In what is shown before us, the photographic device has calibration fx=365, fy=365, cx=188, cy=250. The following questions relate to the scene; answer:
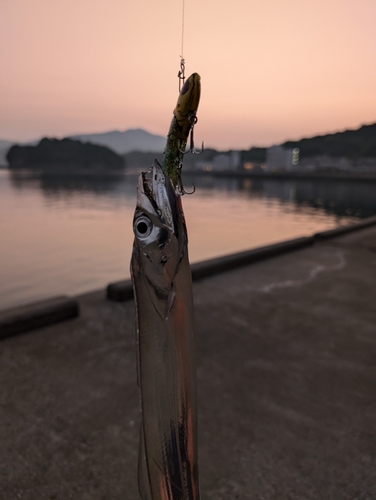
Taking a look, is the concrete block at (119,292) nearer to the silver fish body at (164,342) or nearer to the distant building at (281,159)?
the silver fish body at (164,342)

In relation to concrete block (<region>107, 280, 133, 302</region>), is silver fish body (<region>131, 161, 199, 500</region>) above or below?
above

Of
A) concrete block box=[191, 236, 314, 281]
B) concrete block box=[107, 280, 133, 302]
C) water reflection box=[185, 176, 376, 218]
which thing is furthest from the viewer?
water reflection box=[185, 176, 376, 218]

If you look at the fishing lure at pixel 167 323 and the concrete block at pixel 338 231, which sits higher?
the fishing lure at pixel 167 323

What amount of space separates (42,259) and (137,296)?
1850 cm

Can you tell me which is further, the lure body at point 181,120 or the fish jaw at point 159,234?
the lure body at point 181,120

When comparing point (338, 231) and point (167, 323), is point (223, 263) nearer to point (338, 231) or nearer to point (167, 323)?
point (338, 231)

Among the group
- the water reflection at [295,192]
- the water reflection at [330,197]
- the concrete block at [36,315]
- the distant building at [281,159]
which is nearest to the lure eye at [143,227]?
the concrete block at [36,315]

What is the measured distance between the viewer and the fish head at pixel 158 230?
53.9 inches

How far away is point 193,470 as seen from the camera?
1.75 metres

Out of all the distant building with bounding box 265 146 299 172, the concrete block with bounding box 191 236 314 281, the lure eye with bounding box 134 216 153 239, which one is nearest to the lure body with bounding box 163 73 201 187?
the lure eye with bounding box 134 216 153 239

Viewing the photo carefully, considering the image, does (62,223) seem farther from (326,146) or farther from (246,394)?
(326,146)

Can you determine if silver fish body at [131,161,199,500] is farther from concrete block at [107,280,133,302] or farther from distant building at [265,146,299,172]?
distant building at [265,146,299,172]

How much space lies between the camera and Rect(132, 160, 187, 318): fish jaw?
1371 millimetres

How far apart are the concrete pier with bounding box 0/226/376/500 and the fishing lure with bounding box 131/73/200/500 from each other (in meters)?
1.43
